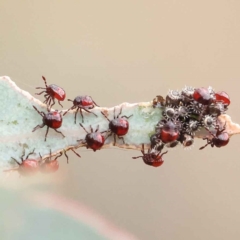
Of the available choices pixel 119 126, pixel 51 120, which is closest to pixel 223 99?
pixel 119 126

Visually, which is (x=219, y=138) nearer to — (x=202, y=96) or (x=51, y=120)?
(x=202, y=96)

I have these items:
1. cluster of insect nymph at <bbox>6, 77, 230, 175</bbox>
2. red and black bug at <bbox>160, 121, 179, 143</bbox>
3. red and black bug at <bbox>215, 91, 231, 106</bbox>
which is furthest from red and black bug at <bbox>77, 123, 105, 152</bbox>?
red and black bug at <bbox>215, 91, 231, 106</bbox>

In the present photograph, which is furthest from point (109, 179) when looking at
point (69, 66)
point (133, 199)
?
point (69, 66)

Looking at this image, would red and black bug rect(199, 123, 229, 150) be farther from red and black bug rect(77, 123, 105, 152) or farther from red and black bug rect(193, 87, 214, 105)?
red and black bug rect(77, 123, 105, 152)

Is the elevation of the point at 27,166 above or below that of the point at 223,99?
below

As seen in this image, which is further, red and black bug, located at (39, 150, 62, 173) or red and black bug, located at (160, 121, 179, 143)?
red and black bug, located at (39, 150, 62, 173)

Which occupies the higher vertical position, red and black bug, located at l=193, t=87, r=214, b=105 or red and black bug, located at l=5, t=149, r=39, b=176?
red and black bug, located at l=193, t=87, r=214, b=105

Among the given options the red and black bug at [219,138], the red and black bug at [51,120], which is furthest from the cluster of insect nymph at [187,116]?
the red and black bug at [51,120]

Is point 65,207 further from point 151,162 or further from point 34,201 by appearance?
point 34,201

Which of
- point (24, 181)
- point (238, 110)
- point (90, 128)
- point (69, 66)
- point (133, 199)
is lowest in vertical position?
point (24, 181)
